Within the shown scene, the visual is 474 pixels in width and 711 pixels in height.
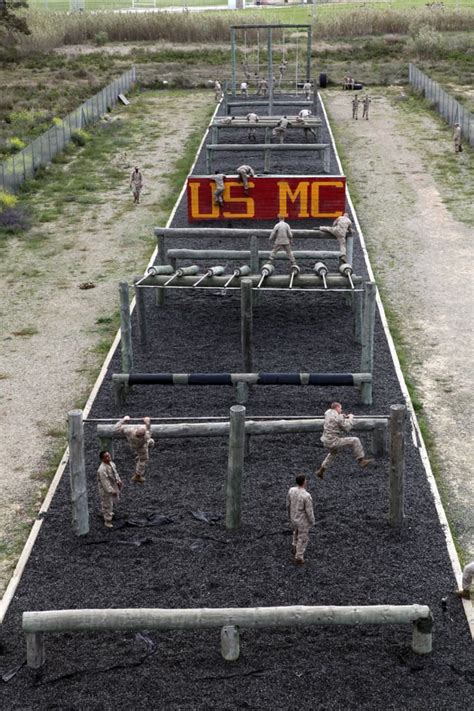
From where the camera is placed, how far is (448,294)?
19766mm

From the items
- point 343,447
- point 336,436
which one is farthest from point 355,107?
point 336,436

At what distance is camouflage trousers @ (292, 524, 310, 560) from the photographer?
1031 cm

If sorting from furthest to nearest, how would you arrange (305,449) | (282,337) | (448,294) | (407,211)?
1. (407,211)
2. (448,294)
3. (282,337)
4. (305,449)

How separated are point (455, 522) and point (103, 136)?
3044 cm

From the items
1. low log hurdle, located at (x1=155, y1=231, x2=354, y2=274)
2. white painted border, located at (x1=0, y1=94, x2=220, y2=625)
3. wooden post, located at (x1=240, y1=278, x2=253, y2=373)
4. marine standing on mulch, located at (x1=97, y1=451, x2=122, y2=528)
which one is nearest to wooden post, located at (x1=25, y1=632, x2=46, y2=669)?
white painted border, located at (x1=0, y1=94, x2=220, y2=625)

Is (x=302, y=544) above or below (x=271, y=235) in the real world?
below

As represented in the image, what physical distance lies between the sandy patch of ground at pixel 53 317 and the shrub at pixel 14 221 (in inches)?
21.2

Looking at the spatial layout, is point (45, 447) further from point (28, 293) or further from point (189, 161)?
point (189, 161)

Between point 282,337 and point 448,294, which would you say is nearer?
point 282,337

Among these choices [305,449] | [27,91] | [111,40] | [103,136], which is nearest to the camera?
[305,449]

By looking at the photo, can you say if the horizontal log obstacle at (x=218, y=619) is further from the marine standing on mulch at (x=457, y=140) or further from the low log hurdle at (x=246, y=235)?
the marine standing on mulch at (x=457, y=140)

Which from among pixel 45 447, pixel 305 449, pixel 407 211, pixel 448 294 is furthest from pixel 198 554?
pixel 407 211

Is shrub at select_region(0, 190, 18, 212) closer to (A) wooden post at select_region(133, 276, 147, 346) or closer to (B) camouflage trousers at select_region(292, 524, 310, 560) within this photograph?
(A) wooden post at select_region(133, 276, 147, 346)

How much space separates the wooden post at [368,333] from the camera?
1428 cm
